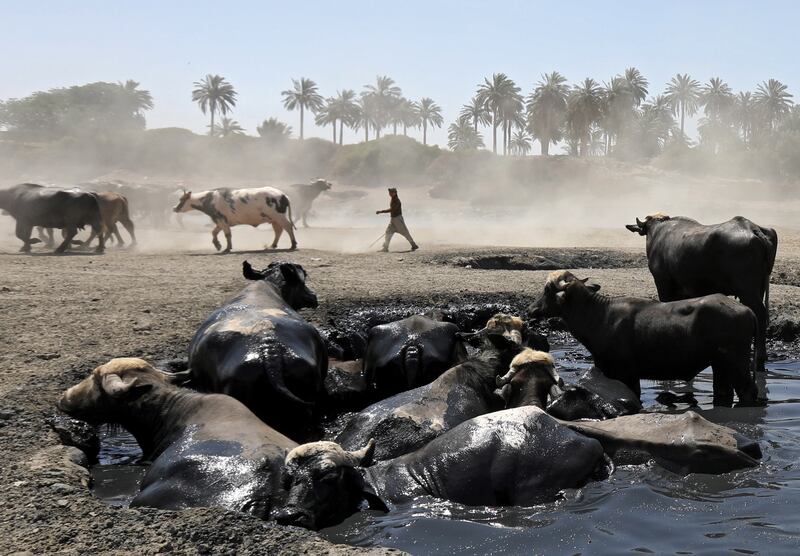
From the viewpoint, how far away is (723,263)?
31.2 feet

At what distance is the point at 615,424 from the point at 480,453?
1.33m

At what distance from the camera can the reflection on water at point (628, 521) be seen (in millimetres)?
4852

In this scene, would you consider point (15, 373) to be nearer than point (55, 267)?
Yes

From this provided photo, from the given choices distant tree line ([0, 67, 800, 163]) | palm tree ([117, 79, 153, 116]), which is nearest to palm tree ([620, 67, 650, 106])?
distant tree line ([0, 67, 800, 163])

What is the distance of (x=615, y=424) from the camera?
6348 mm

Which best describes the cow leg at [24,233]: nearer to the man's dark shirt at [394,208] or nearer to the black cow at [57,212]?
the black cow at [57,212]

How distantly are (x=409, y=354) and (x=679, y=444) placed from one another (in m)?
2.73

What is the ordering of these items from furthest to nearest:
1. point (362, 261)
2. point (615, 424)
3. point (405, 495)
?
point (362, 261)
point (615, 424)
point (405, 495)

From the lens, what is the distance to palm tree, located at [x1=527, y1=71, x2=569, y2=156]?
82188mm

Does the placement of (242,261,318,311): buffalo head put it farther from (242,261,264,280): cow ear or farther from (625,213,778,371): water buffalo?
(625,213,778,371): water buffalo

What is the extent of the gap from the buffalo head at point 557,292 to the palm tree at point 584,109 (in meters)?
69.5

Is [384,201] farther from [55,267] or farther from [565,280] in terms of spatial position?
[565,280]

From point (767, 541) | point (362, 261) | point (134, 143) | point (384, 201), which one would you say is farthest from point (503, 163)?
point (767, 541)

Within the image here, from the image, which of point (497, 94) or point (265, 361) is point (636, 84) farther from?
point (265, 361)
